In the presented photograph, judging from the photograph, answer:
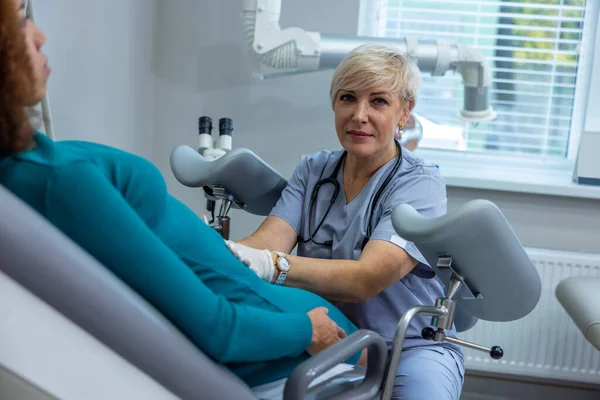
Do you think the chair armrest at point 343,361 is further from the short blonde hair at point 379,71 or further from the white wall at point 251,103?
the white wall at point 251,103

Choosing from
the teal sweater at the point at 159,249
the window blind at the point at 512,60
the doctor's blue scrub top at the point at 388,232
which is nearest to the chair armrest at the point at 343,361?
the teal sweater at the point at 159,249

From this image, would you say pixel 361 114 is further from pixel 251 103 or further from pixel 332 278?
pixel 251 103

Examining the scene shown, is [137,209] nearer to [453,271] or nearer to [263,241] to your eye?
[453,271]

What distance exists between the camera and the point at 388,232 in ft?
5.64

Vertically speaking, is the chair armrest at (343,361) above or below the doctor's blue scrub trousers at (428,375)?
above

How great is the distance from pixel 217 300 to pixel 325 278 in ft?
1.94

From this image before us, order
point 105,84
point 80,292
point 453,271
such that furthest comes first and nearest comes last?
1. point 105,84
2. point 453,271
3. point 80,292

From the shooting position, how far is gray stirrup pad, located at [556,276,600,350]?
2.24 meters

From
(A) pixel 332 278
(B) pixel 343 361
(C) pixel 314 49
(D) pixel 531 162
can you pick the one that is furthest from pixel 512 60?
(B) pixel 343 361

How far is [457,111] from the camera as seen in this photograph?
129 inches

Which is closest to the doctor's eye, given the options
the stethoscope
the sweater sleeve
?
the stethoscope

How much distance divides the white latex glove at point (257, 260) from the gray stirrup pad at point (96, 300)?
410 millimetres

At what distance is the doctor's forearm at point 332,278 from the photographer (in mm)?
1686

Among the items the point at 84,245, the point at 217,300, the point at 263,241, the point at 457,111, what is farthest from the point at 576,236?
the point at 84,245
